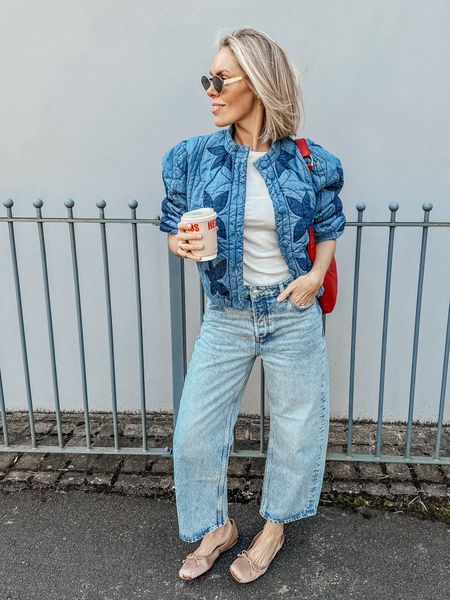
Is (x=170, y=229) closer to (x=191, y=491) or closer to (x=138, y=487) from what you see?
(x=191, y=491)

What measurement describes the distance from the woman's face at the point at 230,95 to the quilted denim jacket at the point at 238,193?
0.09m

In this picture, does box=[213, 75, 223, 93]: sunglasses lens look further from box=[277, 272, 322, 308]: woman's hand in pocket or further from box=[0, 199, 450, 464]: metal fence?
box=[0, 199, 450, 464]: metal fence

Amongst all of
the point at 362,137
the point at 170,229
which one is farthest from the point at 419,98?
the point at 170,229

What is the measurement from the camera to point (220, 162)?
7.32ft

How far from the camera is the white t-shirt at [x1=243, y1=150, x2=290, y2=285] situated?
86.4 inches

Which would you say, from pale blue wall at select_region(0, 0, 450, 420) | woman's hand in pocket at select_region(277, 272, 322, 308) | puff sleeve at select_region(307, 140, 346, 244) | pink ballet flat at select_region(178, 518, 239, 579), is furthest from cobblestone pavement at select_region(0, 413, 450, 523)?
puff sleeve at select_region(307, 140, 346, 244)

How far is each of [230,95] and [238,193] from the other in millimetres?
342

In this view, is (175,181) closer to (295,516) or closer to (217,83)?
(217,83)

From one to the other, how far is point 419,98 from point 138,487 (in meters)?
2.63

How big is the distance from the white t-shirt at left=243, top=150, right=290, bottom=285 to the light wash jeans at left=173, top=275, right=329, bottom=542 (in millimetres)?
48

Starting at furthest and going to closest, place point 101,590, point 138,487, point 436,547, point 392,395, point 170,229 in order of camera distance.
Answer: point 392,395 → point 138,487 → point 436,547 → point 101,590 → point 170,229

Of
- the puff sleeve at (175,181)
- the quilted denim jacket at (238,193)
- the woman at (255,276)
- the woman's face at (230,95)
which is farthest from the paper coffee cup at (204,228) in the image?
the woman's face at (230,95)

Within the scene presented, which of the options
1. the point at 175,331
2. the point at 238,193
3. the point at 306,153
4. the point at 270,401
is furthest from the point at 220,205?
the point at 175,331

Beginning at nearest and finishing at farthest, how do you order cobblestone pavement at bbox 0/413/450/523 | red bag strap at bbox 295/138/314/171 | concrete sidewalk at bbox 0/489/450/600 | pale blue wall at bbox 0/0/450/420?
red bag strap at bbox 295/138/314/171 < concrete sidewalk at bbox 0/489/450/600 < cobblestone pavement at bbox 0/413/450/523 < pale blue wall at bbox 0/0/450/420
